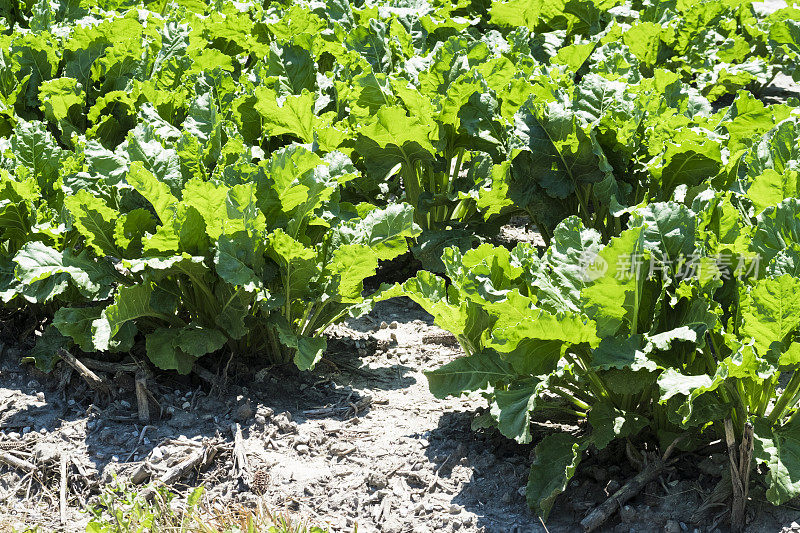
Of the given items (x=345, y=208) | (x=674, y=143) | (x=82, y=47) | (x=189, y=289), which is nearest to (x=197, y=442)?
(x=189, y=289)

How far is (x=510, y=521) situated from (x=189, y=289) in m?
1.61

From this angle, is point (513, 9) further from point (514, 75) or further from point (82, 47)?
point (82, 47)

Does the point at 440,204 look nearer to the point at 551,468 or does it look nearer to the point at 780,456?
the point at 551,468

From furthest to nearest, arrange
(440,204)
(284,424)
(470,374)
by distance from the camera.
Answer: (440,204), (284,424), (470,374)

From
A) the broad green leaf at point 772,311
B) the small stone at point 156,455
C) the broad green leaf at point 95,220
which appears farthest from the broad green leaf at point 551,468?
the broad green leaf at point 95,220

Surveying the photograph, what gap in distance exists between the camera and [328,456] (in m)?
3.31

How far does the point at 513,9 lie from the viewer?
549 cm

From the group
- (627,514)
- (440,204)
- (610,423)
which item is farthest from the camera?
(440,204)

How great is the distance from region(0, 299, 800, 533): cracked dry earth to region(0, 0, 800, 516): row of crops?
15 centimetres

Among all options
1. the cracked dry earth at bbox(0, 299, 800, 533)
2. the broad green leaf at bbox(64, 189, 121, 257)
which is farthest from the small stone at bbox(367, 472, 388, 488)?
the broad green leaf at bbox(64, 189, 121, 257)

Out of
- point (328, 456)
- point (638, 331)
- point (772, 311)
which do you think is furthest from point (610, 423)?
point (328, 456)

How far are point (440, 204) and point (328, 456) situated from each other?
153cm

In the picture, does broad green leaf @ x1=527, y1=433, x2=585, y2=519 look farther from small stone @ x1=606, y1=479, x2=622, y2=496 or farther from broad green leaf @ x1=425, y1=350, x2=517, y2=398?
broad green leaf @ x1=425, y1=350, x2=517, y2=398

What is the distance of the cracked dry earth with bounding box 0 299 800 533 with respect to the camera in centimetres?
293
